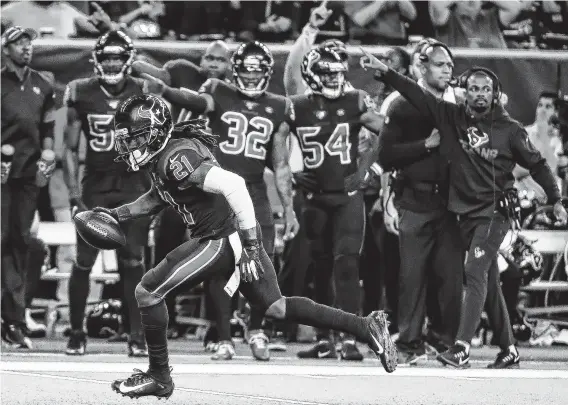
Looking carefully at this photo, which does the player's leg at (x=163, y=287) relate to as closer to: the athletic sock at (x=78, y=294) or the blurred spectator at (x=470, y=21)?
the athletic sock at (x=78, y=294)

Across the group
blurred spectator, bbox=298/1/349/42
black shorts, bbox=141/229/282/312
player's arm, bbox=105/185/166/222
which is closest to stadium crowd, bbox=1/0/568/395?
blurred spectator, bbox=298/1/349/42

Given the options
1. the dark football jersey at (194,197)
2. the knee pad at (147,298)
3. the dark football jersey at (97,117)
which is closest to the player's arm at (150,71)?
the dark football jersey at (97,117)

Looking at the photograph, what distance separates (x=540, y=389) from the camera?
744cm

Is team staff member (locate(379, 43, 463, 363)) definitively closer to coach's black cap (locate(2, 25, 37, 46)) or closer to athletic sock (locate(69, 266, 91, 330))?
athletic sock (locate(69, 266, 91, 330))

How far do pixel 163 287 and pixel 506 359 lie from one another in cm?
307

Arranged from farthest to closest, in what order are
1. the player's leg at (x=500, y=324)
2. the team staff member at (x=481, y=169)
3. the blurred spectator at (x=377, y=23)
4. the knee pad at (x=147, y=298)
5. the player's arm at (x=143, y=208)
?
the blurred spectator at (x=377, y=23) → the player's leg at (x=500, y=324) → the team staff member at (x=481, y=169) → the player's arm at (x=143, y=208) → the knee pad at (x=147, y=298)

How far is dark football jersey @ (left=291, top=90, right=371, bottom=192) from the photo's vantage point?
30.4ft

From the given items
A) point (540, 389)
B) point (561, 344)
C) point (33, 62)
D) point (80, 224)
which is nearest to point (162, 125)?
point (80, 224)

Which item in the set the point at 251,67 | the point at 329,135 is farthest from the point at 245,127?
the point at 329,135

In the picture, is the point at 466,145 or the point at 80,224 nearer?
the point at 80,224

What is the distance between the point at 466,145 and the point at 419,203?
551mm

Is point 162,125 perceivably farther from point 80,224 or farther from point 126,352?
point 126,352

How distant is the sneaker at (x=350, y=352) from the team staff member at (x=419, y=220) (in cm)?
34

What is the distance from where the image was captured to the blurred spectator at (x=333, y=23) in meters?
11.2
